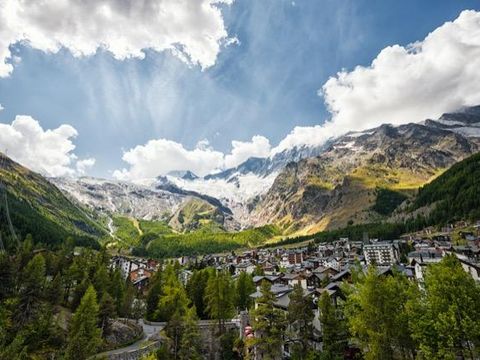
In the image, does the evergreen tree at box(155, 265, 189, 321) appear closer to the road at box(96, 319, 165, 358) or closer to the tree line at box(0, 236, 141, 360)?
the road at box(96, 319, 165, 358)

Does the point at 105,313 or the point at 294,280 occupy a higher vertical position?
the point at 294,280

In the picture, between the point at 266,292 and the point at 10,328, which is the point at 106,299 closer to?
the point at 10,328

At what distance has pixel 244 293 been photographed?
91.0 metres

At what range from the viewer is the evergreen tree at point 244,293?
89.1m

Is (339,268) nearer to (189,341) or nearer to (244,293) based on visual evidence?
(244,293)

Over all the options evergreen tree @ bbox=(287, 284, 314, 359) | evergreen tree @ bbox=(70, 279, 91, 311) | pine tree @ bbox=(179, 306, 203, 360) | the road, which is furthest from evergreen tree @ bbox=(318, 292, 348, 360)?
evergreen tree @ bbox=(70, 279, 91, 311)

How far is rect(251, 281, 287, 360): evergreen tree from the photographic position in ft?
159

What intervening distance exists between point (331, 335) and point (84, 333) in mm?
37493

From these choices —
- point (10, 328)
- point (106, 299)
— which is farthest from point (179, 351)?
point (10, 328)

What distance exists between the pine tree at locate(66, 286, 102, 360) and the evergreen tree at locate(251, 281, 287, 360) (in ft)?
76.5

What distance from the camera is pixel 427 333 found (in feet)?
121

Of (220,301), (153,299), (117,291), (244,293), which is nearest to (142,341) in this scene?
(220,301)

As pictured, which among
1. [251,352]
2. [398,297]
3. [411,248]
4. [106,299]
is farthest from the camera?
[411,248]

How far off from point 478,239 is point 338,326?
143 meters
